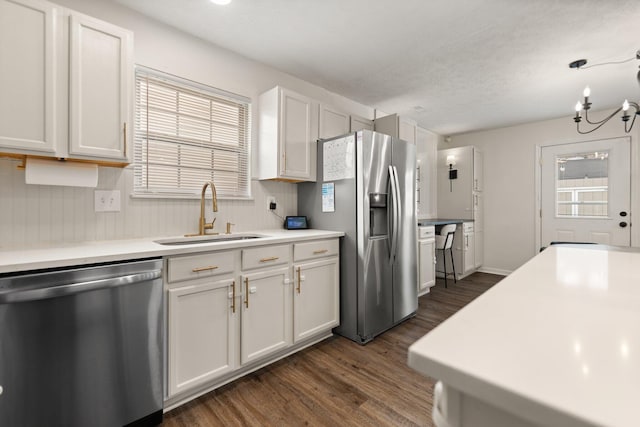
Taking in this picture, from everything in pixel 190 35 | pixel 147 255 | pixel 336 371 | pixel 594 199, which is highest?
pixel 190 35

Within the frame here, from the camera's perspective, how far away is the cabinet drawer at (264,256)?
6.65 ft

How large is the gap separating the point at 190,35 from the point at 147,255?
1.89 metres

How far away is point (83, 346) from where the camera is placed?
4.55 feet

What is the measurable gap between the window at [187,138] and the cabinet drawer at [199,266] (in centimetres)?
78

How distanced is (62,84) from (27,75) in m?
0.14

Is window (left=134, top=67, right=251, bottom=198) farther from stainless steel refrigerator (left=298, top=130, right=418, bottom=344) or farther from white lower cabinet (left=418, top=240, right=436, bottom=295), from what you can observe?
white lower cabinet (left=418, top=240, right=436, bottom=295)

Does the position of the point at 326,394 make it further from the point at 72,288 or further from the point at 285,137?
the point at 285,137

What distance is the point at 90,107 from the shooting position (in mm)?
1707

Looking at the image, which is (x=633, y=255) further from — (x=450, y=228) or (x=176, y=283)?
(x=450, y=228)

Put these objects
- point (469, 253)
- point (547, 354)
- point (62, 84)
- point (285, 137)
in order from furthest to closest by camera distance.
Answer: point (469, 253), point (285, 137), point (62, 84), point (547, 354)

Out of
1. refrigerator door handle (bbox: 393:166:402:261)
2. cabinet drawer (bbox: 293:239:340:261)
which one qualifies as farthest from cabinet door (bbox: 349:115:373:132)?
cabinet drawer (bbox: 293:239:340:261)

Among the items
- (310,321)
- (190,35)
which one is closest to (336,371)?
(310,321)

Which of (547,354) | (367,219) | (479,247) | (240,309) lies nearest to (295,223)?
(367,219)

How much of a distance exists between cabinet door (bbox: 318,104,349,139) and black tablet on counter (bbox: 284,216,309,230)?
0.88 metres
